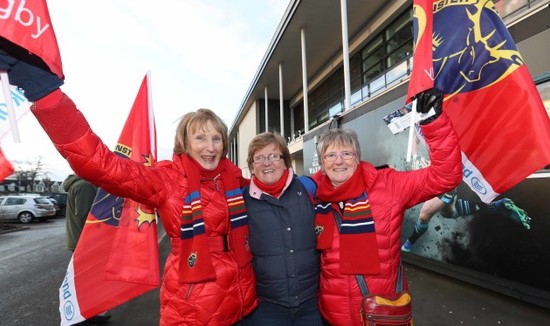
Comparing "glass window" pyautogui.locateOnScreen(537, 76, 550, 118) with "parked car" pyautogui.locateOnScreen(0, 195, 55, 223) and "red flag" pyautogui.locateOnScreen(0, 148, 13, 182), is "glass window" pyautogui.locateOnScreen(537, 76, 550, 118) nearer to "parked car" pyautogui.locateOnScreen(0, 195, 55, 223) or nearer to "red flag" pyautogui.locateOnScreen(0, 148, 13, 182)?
"red flag" pyautogui.locateOnScreen(0, 148, 13, 182)

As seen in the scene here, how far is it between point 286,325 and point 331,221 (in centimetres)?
73

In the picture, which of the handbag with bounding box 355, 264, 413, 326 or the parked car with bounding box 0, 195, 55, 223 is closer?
the handbag with bounding box 355, 264, 413, 326

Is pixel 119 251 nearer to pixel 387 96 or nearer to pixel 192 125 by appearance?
pixel 192 125

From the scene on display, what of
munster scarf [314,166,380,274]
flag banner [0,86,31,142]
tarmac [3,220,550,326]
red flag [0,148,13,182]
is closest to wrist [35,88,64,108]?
flag banner [0,86,31,142]

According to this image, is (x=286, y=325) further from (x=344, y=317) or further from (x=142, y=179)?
(x=142, y=179)

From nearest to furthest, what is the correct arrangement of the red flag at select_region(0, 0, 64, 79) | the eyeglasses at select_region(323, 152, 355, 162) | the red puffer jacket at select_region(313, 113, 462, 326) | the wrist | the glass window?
1. the red flag at select_region(0, 0, 64, 79)
2. the wrist
3. the red puffer jacket at select_region(313, 113, 462, 326)
4. the eyeglasses at select_region(323, 152, 355, 162)
5. the glass window

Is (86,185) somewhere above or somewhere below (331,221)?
above

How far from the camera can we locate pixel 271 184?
7.66 feet

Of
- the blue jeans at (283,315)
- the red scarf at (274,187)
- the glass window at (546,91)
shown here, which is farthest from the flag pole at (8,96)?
A: the glass window at (546,91)

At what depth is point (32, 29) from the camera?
140 centimetres

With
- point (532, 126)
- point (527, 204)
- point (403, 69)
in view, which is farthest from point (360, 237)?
point (403, 69)

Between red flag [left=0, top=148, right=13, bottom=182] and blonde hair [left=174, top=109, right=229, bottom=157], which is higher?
blonde hair [left=174, top=109, right=229, bottom=157]

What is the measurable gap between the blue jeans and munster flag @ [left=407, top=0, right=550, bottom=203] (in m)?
1.42

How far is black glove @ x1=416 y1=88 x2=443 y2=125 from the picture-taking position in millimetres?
1896
